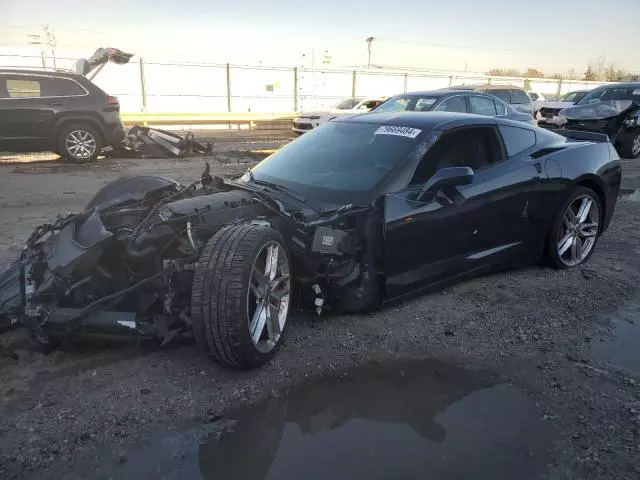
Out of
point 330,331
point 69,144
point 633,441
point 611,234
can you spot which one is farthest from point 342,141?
point 69,144

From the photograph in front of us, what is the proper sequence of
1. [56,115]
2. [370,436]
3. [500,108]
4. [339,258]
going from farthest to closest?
1. [500,108]
2. [56,115]
3. [339,258]
4. [370,436]

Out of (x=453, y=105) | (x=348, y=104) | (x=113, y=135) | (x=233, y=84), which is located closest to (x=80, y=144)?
(x=113, y=135)

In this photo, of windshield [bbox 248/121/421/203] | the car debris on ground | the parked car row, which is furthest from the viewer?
the car debris on ground

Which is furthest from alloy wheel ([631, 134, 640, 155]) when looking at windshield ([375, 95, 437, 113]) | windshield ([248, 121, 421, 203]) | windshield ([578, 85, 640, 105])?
windshield ([248, 121, 421, 203])

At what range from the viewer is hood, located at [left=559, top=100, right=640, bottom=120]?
1328 centimetres

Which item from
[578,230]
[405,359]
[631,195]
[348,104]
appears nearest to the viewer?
[405,359]

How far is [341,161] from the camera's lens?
14.0ft

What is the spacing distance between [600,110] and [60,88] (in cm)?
1282

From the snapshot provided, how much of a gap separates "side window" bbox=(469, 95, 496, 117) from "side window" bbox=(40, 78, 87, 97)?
8.30 m

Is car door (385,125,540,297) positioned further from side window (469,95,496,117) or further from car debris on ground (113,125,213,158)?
car debris on ground (113,125,213,158)

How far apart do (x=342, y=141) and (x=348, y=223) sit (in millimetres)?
1196

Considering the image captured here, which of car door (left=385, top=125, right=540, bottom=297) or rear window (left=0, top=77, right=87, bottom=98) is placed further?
rear window (left=0, top=77, right=87, bottom=98)

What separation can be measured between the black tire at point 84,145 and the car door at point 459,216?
971 cm

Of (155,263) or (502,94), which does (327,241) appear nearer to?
(155,263)
